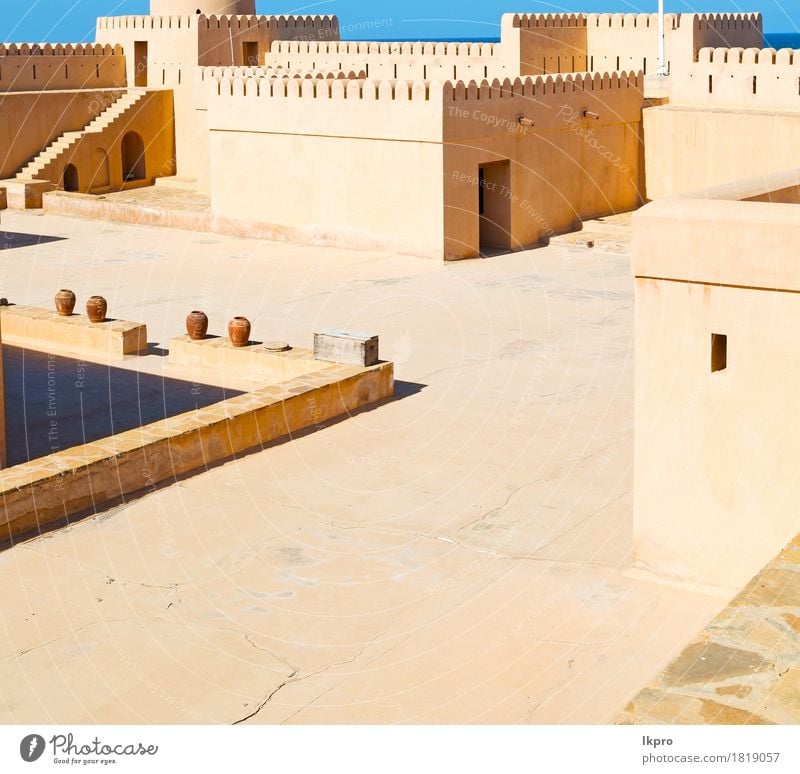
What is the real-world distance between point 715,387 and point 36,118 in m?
20.9

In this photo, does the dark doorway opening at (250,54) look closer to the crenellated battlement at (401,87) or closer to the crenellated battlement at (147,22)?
the crenellated battlement at (147,22)

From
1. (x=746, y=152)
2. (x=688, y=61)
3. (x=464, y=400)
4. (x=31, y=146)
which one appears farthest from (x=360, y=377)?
(x=31, y=146)

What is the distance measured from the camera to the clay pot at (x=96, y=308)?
44.1ft

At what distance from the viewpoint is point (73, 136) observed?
25.9 metres

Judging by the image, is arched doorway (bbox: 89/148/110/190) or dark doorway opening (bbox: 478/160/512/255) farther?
arched doorway (bbox: 89/148/110/190)

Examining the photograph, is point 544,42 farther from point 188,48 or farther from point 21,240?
point 21,240

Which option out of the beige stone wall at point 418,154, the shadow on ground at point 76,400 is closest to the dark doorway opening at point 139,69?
the beige stone wall at point 418,154

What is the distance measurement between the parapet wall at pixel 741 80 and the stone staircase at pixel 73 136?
429 inches

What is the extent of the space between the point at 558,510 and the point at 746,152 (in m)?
12.4

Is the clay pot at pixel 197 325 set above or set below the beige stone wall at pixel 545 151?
below

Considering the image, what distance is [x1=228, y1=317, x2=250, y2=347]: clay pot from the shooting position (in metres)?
12.3

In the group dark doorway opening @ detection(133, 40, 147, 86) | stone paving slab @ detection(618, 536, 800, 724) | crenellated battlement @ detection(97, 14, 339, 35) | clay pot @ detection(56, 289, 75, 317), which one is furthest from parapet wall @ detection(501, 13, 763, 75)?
stone paving slab @ detection(618, 536, 800, 724)

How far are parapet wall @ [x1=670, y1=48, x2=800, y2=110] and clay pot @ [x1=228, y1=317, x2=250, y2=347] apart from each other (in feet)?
36.3

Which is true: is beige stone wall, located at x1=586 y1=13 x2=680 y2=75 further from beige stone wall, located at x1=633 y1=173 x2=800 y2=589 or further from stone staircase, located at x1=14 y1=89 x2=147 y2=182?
beige stone wall, located at x1=633 y1=173 x2=800 y2=589
